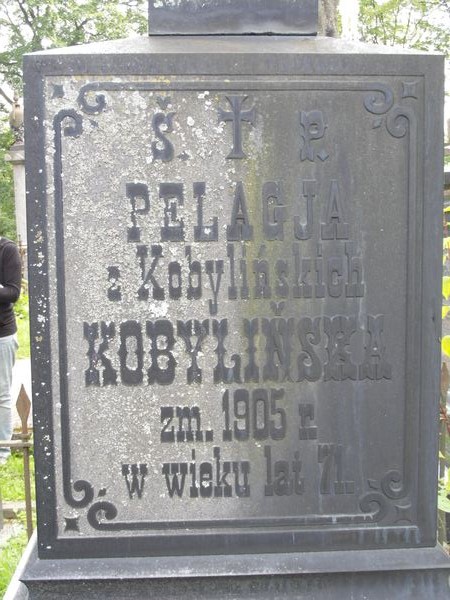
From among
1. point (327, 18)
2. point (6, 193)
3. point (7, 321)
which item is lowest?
point (7, 321)

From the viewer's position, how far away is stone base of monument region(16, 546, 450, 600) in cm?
223

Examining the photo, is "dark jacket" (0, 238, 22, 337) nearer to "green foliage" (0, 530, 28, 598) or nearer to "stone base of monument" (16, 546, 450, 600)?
"green foliage" (0, 530, 28, 598)

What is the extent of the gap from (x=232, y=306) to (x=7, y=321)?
371 cm

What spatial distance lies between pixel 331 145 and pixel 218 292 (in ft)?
1.90

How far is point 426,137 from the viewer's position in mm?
2217

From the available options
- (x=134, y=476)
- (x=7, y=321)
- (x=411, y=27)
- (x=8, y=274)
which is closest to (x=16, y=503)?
(x=7, y=321)

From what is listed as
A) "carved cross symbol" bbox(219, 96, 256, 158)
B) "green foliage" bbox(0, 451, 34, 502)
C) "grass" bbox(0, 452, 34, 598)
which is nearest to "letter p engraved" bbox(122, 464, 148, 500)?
"carved cross symbol" bbox(219, 96, 256, 158)

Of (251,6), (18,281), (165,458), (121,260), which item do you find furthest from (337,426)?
(18,281)

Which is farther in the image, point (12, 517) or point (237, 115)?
point (12, 517)

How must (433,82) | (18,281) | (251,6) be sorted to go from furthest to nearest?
(18,281) < (251,6) < (433,82)

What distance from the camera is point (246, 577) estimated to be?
224cm

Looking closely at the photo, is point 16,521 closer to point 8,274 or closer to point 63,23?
point 8,274

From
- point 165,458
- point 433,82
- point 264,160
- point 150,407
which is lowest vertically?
point 165,458

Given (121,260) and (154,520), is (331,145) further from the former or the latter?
(154,520)
